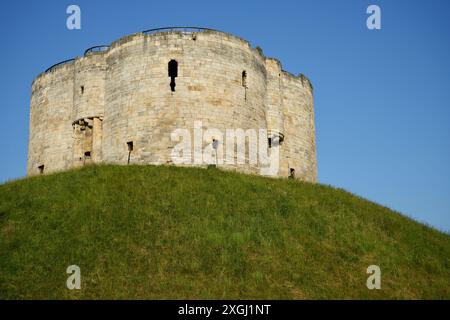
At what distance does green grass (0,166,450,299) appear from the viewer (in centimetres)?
1480

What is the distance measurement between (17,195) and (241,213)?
8.01m

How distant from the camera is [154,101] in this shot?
25406mm

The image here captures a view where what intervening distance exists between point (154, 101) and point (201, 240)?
9.94m

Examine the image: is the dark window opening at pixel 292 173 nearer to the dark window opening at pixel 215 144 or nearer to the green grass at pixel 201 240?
the dark window opening at pixel 215 144

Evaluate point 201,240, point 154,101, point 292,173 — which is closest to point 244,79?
point 154,101

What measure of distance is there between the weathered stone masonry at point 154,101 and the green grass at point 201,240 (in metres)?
3.09

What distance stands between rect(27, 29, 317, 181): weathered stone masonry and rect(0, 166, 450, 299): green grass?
3.09 metres

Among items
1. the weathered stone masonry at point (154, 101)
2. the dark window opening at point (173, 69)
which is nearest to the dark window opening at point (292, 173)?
the weathered stone masonry at point (154, 101)

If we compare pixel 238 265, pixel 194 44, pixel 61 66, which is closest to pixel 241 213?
pixel 238 265

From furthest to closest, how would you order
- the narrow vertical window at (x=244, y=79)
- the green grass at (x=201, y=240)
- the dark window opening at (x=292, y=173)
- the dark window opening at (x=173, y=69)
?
the dark window opening at (x=292, y=173) < the narrow vertical window at (x=244, y=79) < the dark window opening at (x=173, y=69) < the green grass at (x=201, y=240)

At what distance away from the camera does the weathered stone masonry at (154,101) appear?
25.3 meters

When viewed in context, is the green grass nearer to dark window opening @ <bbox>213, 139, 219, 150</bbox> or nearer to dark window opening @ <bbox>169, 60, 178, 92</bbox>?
dark window opening @ <bbox>213, 139, 219, 150</bbox>

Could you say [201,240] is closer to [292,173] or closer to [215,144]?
[215,144]
